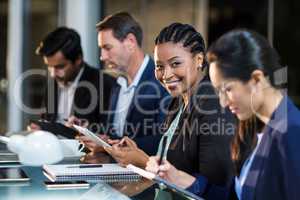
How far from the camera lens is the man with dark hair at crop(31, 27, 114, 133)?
12.1ft

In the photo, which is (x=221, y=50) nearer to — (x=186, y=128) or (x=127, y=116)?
(x=186, y=128)

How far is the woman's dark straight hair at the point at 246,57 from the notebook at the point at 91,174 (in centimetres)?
43

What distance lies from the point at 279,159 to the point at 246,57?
0.30 meters

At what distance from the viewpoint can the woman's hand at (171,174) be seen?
70.7 inches

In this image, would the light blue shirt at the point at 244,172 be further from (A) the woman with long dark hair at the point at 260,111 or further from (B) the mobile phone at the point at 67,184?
(B) the mobile phone at the point at 67,184

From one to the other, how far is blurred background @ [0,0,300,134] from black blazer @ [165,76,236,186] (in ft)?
11.8

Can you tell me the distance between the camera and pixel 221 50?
182 cm

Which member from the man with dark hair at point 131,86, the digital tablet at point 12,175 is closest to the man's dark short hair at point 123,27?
the man with dark hair at point 131,86

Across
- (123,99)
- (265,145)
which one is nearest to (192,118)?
(265,145)

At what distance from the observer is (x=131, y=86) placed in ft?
10.2

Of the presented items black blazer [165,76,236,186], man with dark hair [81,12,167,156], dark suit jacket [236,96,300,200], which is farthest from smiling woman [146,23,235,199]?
Answer: man with dark hair [81,12,167,156]

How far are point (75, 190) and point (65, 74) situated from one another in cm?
208

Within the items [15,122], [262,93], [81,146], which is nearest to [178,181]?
[262,93]

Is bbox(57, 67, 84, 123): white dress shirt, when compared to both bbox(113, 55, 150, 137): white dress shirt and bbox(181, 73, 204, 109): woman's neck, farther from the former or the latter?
bbox(181, 73, 204, 109): woman's neck
